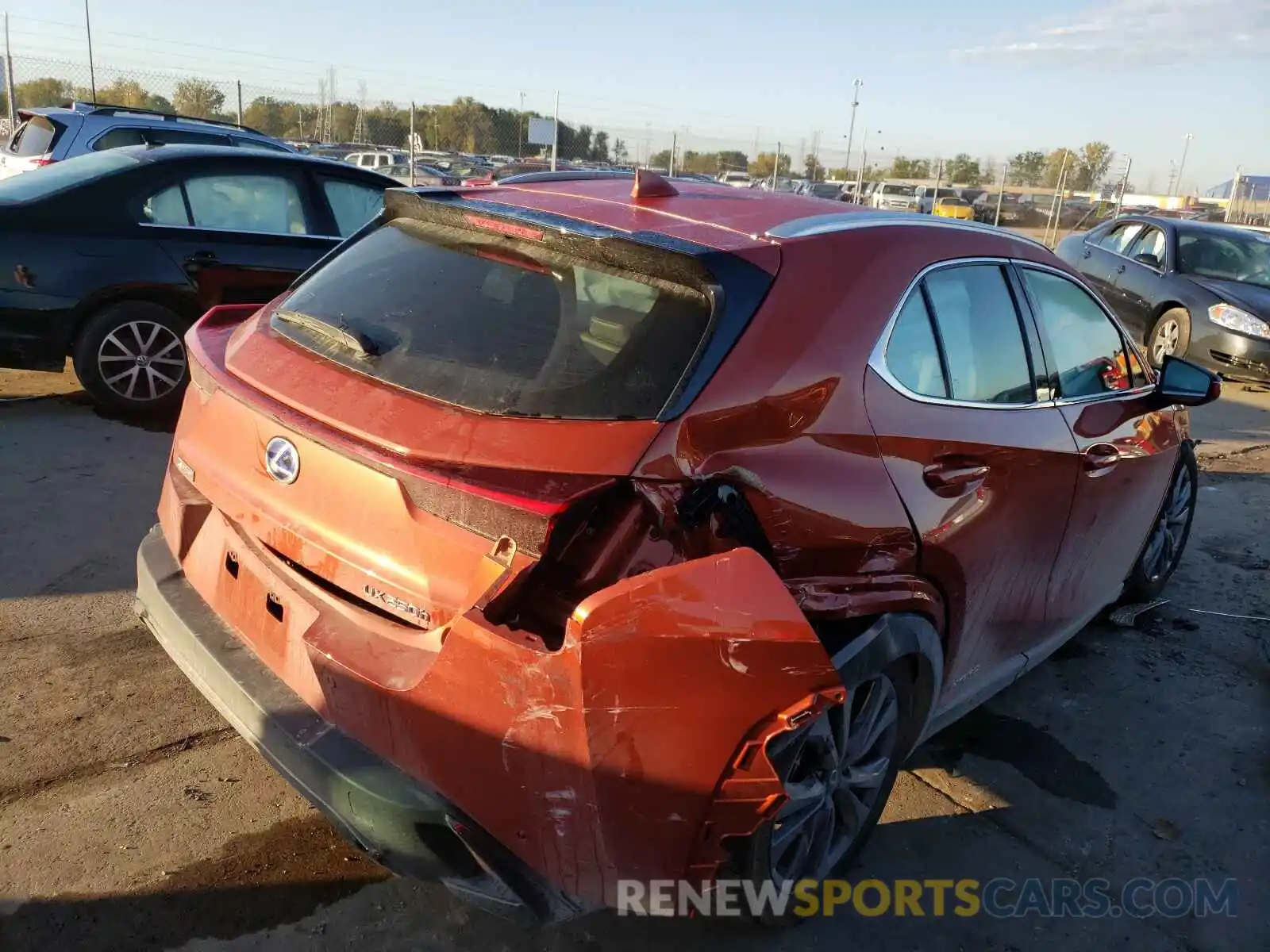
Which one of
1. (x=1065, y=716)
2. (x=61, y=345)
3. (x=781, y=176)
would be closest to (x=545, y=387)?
(x=1065, y=716)

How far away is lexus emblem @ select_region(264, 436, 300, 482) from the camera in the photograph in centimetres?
231

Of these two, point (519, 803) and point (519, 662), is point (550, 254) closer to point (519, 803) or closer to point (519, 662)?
point (519, 662)

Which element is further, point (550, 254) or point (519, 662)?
point (550, 254)

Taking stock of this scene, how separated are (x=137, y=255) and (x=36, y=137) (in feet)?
19.5

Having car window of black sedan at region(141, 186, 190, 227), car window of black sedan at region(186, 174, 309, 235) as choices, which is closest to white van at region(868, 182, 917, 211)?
car window of black sedan at region(186, 174, 309, 235)

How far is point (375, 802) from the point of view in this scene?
6.64 feet

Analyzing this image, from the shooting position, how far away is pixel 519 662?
6.19ft

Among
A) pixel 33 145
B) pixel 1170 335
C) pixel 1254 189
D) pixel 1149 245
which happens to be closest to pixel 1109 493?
pixel 1170 335

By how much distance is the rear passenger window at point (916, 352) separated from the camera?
2605mm

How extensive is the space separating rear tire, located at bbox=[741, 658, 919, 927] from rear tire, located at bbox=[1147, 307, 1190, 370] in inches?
345

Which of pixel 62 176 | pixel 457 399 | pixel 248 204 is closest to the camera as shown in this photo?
pixel 457 399

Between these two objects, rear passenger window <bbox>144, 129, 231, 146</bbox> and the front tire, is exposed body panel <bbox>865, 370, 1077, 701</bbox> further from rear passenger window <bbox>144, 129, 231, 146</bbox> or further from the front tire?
rear passenger window <bbox>144, 129, 231, 146</bbox>

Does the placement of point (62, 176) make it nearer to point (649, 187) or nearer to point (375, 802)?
point (649, 187)

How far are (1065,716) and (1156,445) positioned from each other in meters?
1.13
